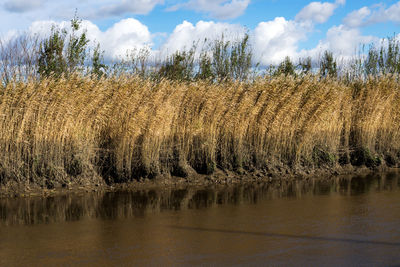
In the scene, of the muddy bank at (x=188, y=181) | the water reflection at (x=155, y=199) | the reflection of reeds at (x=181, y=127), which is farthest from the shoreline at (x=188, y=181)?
the water reflection at (x=155, y=199)

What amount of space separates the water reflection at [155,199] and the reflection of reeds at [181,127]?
2.98ft

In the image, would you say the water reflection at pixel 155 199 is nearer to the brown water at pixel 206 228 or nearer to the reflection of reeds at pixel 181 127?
the brown water at pixel 206 228

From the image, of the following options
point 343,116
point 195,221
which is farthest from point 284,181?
point 195,221

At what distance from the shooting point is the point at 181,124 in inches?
500

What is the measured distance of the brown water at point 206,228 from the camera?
634 centimetres

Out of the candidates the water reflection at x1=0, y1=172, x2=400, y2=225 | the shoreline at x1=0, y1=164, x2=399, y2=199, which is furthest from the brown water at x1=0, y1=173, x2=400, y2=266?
the shoreline at x1=0, y1=164, x2=399, y2=199

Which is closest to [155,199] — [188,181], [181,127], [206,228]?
[188,181]

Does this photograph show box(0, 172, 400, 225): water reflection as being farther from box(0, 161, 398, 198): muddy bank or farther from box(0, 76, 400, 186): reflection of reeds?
box(0, 76, 400, 186): reflection of reeds

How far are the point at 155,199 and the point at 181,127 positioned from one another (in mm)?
2601

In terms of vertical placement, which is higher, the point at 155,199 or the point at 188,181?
the point at 188,181

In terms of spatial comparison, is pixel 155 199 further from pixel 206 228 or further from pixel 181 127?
pixel 206 228

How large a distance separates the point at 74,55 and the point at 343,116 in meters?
12.4

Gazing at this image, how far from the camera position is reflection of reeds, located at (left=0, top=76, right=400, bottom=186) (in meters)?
10.9

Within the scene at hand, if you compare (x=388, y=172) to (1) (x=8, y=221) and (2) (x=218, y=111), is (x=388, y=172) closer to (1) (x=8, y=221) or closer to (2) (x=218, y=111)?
(2) (x=218, y=111)
